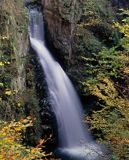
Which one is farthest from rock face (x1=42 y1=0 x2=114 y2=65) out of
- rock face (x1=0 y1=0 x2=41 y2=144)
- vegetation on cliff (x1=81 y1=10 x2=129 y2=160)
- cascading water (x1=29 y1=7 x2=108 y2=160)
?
rock face (x1=0 y1=0 x2=41 y2=144)

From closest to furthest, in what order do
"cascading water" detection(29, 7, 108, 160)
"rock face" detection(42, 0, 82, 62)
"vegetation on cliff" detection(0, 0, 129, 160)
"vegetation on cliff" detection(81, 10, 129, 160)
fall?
"vegetation on cliff" detection(81, 10, 129, 160)
"vegetation on cliff" detection(0, 0, 129, 160)
"cascading water" detection(29, 7, 108, 160)
"rock face" detection(42, 0, 82, 62)

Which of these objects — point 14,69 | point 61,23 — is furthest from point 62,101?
point 14,69

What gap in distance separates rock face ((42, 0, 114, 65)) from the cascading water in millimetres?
445

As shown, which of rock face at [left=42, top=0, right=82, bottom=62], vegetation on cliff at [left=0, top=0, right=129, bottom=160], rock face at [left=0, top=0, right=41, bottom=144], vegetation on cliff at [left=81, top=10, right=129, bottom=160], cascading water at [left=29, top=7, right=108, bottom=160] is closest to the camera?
vegetation on cliff at [left=81, top=10, right=129, bottom=160]

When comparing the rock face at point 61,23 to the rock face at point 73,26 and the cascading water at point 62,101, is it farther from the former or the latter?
the cascading water at point 62,101

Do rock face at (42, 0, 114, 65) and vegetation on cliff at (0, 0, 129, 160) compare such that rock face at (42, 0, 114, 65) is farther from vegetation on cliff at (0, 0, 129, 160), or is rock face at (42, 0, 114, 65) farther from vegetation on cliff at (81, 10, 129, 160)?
vegetation on cliff at (81, 10, 129, 160)

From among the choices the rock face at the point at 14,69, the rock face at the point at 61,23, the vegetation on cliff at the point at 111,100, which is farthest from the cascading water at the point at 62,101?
the rock face at the point at 14,69

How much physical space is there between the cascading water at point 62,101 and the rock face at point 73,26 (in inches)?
17.5

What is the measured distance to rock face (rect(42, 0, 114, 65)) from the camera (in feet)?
43.3

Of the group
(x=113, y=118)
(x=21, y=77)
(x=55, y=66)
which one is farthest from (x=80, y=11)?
(x=113, y=118)

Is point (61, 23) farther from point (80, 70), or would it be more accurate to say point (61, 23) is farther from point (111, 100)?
point (111, 100)

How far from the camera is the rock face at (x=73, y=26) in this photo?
43.3 ft

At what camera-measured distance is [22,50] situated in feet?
33.6

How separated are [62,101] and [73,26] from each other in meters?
2.93
